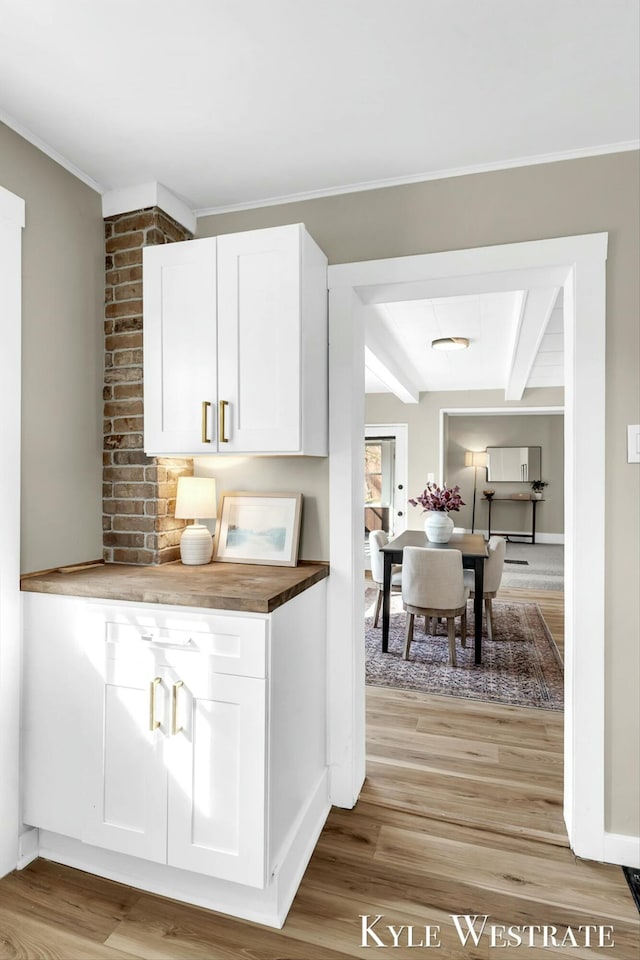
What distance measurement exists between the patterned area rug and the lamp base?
182cm

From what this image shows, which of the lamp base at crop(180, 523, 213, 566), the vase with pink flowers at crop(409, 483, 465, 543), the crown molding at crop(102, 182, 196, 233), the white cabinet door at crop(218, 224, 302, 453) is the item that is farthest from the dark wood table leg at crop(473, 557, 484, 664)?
the crown molding at crop(102, 182, 196, 233)

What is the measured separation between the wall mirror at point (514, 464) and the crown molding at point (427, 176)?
853 centimetres

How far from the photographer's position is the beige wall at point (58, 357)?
195 centimetres

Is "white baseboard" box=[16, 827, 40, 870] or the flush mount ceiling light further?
the flush mount ceiling light

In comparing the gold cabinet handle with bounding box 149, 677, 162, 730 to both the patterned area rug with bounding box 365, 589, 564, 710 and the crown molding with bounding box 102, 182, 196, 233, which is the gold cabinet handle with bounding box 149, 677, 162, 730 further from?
the patterned area rug with bounding box 365, 589, 564, 710

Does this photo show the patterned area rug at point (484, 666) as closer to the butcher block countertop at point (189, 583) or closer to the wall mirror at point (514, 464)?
the butcher block countertop at point (189, 583)

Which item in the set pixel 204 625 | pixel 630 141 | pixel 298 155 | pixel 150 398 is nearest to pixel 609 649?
pixel 204 625

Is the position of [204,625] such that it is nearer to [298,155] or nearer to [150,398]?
[150,398]

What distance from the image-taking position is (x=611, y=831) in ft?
6.23

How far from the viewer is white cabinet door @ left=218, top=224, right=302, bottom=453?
6.18 ft

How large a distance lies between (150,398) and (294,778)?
148 cm

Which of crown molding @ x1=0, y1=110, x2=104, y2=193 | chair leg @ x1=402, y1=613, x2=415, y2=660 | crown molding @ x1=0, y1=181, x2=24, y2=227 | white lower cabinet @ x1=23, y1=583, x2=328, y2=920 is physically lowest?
chair leg @ x1=402, y1=613, x2=415, y2=660

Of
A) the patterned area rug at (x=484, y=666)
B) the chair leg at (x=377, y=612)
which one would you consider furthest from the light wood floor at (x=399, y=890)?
the chair leg at (x=377, y=612)

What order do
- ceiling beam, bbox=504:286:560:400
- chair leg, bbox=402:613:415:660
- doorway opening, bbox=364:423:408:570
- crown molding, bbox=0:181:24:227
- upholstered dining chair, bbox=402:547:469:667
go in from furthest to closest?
1. doorway opening, bbox=364:423:408:570
2. chair leg, bbox=402:613:415:660
3. upholstered dining chair, bbox=402:547:469:667
4. ceiling beam, bbox=504:286:560:400
5. crown molding, bbox=0:181:24:227
